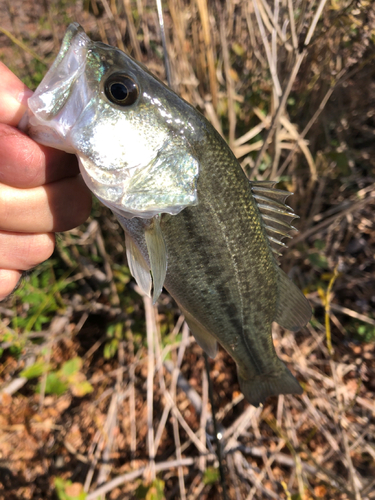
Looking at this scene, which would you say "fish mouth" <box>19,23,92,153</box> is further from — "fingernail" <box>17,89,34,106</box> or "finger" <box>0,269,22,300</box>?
"finger" <box>0,269,22,300</box>

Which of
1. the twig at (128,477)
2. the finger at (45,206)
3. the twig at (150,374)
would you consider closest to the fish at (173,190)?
the finger at (45,206)

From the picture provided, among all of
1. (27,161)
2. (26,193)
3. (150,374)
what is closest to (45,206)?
(26,193)

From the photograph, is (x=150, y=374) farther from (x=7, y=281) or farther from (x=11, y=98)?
(x=11, y=98)


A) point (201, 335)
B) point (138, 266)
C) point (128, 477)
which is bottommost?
point (128, 477)

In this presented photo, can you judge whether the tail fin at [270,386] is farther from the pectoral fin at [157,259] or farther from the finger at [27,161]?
the finger at [27,161]

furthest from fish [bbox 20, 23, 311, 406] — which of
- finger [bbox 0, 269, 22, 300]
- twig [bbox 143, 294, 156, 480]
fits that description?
twig [bbox 143, 294, 156, 480]

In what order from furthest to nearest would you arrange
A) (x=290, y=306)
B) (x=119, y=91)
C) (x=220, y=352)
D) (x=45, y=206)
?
(x=220, y=352) → (x=290, y=306) → (x=45, y=206) → (x=119, y=91)

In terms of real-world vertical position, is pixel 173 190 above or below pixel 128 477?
above
